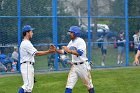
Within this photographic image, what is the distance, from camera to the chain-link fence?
1914 centimetres

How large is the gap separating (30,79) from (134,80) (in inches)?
230

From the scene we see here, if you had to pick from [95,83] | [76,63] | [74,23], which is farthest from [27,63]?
[74,23]

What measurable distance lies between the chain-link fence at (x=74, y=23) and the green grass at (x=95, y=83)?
7.18 ft

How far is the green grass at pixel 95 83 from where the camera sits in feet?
47.1

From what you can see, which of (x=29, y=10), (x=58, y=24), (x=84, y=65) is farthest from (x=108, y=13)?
(x=84, y=65)

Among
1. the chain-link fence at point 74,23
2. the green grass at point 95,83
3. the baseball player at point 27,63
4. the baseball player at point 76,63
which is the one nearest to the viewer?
the baseball player at point 27,63

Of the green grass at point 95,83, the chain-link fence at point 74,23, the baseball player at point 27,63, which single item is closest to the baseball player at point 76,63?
the baseball player at point 27,63

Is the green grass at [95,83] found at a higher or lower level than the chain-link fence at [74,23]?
lower

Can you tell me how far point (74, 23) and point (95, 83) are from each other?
546cm

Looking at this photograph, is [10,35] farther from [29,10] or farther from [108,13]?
[108,13]

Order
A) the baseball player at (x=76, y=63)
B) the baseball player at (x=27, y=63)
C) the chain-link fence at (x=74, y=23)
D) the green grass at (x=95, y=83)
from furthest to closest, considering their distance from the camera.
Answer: the chain-link fence at (x=74, y=23)
the green grass at (x=95, y=83)
the baseball player at (x=76, y=63)
the baseball player at (x=27, y=63)

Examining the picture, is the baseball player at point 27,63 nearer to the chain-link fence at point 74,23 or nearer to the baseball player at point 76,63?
the baseball player at point 76,63

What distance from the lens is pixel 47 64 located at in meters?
19.8

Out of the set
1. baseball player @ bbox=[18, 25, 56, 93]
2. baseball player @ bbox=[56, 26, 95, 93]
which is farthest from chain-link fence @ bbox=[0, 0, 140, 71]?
baseball player @ bbox=[18, 25, 56, 93]
